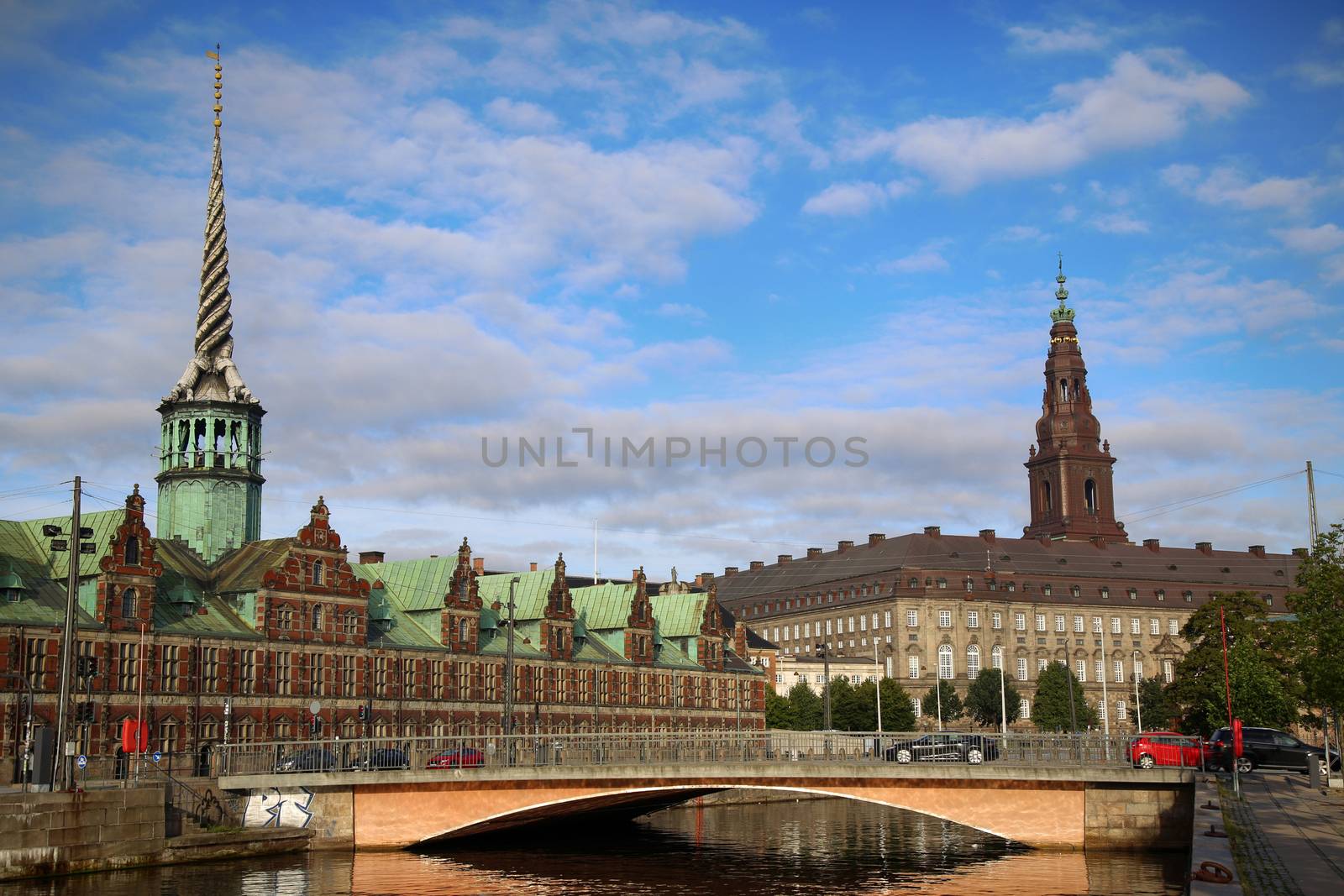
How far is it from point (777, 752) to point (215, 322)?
180 feet

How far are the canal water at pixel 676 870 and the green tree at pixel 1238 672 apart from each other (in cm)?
2419

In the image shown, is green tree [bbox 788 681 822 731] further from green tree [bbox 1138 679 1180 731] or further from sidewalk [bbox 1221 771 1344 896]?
sidewalk [bbox 1221 771 1344 896]

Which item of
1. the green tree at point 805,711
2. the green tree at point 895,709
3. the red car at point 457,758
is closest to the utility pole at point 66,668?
the red car at point 457,758

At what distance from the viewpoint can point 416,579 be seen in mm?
111500

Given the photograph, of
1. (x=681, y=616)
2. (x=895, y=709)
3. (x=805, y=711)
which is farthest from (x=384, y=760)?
(x=895, y=709)

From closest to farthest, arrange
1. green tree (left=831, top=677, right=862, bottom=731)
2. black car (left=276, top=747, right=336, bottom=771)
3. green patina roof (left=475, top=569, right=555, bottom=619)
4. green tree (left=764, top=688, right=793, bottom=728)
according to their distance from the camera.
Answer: black car (left=276, top=747, right=336, bottom=771) → green patina roof (left=475, top=569, right=555, bottom=619) → green tree (left=831, top=677, right=862, bottom=731) → green tree (left=764, top=688, right=793, bottom=728)

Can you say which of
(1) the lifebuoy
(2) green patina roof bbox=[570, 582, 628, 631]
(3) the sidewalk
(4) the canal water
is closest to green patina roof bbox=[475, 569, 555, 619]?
(2) green patina roof bbox=[570, 582, 628, 631]

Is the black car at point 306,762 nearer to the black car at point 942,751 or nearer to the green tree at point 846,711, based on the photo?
the black car at point 942,751

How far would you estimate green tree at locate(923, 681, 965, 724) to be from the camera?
178000mm

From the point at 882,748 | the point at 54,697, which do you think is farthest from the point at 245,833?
the point at 882,748

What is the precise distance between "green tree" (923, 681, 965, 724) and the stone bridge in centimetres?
10926

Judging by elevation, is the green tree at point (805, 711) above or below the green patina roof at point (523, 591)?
below

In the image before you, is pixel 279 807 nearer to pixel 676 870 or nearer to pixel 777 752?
pixel 676 870

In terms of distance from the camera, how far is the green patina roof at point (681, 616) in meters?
139
